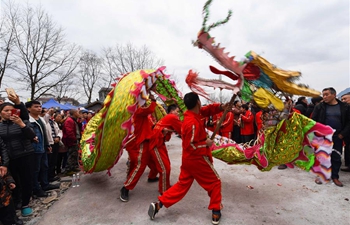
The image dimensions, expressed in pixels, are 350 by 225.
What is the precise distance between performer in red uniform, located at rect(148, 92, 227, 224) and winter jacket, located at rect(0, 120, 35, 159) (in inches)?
81.6

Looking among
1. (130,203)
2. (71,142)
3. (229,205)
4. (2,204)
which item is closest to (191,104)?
(229,205)

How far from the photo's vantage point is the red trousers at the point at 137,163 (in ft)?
11.4

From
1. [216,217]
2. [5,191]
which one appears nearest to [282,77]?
[216,217]

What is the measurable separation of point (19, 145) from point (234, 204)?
10.8 ft

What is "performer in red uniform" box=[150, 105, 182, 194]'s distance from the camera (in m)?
3.44

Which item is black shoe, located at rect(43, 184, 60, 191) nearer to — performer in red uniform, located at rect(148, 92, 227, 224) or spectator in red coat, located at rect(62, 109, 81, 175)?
spectator in red coat, located at rect(62, 109, 81, 175)

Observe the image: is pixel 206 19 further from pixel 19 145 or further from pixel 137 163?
pixel 19 145

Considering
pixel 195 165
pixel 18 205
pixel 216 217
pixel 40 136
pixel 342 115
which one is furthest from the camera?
pixel 342 115

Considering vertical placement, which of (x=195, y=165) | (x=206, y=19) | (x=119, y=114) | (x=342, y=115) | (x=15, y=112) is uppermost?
(x=206, y=19)

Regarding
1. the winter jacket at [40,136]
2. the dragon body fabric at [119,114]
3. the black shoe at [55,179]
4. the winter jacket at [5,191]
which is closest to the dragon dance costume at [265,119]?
the dragon body fabric at [119,114]

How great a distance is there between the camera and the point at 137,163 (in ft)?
11.5

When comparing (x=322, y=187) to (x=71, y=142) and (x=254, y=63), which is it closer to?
(x=254, y=63)

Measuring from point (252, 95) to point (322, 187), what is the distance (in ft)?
8.70

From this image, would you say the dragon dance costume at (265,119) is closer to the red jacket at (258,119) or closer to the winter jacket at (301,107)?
the red jacket at (258,119)
